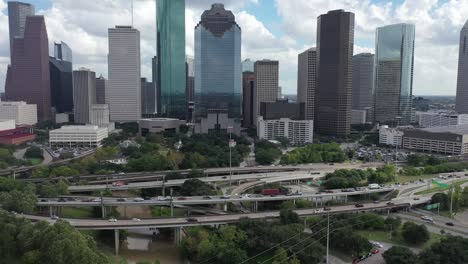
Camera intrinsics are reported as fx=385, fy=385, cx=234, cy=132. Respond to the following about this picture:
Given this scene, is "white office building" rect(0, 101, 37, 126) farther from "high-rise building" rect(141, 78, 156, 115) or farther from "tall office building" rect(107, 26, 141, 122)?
"high-rise building" rect(141, 78, 156, 115)

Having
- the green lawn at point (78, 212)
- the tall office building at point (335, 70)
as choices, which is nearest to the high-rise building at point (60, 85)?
the tall office building at point (335, 70)

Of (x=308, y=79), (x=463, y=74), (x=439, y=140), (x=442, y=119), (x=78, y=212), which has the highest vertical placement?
(x=463, y=74)

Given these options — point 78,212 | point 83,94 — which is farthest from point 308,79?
point 78,212

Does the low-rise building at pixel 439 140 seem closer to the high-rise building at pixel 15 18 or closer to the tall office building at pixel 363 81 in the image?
the tall office building at pixel 363 81

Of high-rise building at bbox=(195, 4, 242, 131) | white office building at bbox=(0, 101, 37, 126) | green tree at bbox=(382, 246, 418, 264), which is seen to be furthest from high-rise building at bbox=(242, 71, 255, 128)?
green tree at bbox=(382, 246, 418, 264)

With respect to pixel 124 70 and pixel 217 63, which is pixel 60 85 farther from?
pixel 217 63

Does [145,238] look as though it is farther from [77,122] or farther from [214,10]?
[77,122]
